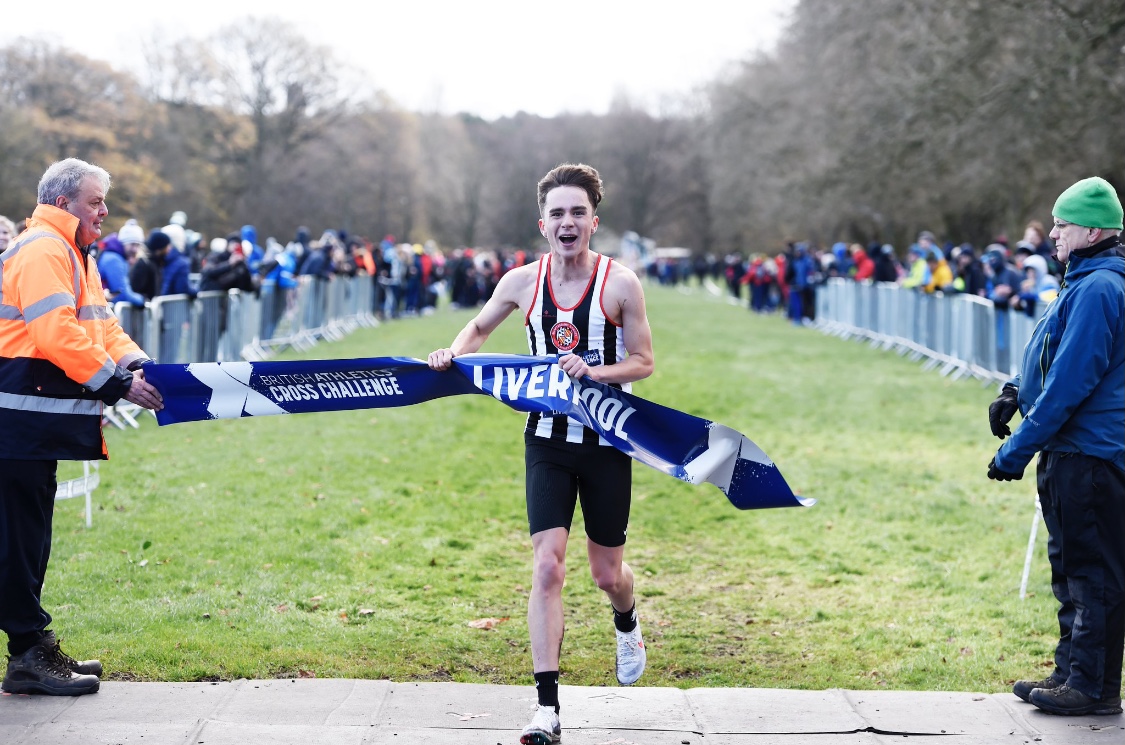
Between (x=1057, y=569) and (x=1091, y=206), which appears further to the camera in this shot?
(x=1057, y=569)

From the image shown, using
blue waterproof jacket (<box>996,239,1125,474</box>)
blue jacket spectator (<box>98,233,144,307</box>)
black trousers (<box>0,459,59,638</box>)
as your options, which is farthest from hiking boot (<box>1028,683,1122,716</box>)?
blue jacket spectator (<box>98,233,144,307</box>)

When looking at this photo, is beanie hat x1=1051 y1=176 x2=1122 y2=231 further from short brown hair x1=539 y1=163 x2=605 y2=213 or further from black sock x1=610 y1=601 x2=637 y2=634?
black sock x1=610 y1=601 x2=637 y2=634

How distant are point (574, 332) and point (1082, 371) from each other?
207 centimetres

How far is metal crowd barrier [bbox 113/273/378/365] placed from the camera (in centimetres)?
1337

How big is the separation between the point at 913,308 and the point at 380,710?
19.7 m

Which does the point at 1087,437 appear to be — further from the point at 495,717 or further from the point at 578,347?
the point at 495,717

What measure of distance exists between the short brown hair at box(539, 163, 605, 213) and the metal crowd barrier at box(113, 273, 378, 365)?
7.06 metres

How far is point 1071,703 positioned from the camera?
512cm

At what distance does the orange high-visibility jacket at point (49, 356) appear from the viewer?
5020 millimetres

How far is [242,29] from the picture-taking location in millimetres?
54438

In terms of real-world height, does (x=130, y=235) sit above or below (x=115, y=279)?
above

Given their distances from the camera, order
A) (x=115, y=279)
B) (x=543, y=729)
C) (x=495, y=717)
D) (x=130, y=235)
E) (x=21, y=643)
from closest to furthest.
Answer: (x=543, y=729), (x=495, y=717), (x=21, y=643), (x=115, y=279), (x=130, y=235)

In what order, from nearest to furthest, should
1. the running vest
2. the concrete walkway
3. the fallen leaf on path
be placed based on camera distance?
the concrete walkway, the running vest, the fallen leaf on path

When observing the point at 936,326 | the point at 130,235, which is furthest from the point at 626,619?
the point at 936,326
